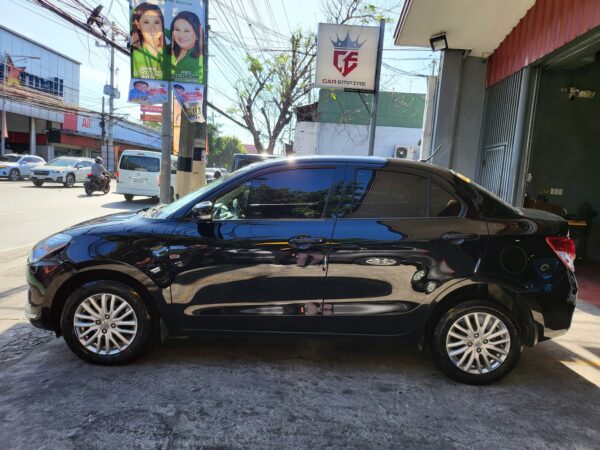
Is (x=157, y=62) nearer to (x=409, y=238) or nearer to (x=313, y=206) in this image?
(x=313, y=206)

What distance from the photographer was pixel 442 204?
341 centimetres

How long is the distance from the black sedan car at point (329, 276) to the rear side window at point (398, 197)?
0.01 metres

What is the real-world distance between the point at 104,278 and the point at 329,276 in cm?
171

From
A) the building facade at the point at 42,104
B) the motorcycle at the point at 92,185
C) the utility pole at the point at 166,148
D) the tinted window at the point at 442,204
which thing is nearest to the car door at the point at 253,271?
the tinted window at the point at 442,204

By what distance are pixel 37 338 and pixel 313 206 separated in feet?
9.06

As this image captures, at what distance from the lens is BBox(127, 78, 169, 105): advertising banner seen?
7.43 metres

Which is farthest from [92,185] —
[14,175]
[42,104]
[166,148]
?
[42,104]

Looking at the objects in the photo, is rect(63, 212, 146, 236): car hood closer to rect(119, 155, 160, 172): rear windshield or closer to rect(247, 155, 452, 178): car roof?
rect(247, 155, 452, 178): car roof

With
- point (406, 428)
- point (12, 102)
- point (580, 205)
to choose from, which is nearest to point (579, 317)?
point (406, 428)

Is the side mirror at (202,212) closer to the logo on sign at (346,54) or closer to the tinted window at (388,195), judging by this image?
the tinted window at (388,195)

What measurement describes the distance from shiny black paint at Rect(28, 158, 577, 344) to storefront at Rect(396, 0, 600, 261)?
431cm

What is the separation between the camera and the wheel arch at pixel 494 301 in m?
3.30

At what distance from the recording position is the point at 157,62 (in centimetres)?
747

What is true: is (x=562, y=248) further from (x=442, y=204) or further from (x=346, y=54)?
(x=346, y=54)
